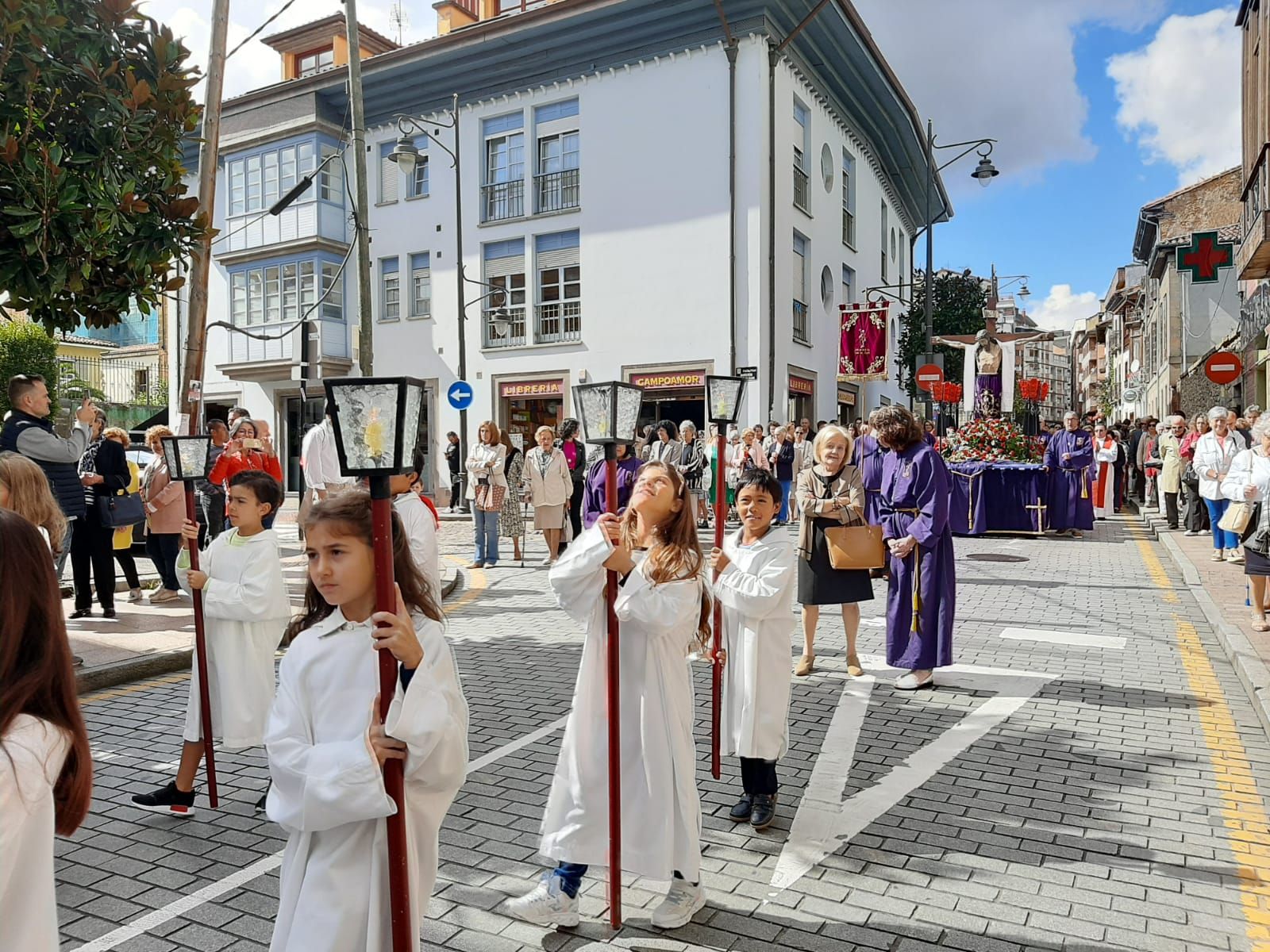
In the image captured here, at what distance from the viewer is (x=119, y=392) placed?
122 ft

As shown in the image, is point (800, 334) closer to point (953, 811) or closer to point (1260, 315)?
point (1260, 315)

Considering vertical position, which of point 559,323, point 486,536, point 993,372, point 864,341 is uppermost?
point 559,323

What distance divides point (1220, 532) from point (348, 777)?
508 inches

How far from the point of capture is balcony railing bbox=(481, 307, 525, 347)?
24.3 meters

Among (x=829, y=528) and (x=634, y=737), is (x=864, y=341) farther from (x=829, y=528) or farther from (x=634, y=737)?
(x=634, y=737)

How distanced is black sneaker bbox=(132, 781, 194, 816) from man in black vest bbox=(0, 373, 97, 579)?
3660 mm

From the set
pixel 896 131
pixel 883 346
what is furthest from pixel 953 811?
pixel 896 131

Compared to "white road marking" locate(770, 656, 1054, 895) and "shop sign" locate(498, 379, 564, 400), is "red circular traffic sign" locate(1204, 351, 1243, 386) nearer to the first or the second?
"white road marking" locate(770, 656, 1054, 895)

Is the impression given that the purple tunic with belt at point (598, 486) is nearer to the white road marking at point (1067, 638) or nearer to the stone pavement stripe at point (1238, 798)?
the white road marking at point (1067, 638)

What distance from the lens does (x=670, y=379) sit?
72.6 feet

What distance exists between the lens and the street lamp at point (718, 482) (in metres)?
4.45

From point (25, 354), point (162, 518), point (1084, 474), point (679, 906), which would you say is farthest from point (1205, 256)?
point (25, 354)

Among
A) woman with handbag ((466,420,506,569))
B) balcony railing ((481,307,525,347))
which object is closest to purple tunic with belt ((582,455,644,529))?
woman with handbag ((466,420,506,569))

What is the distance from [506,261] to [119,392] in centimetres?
2089
